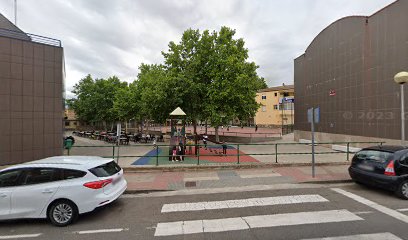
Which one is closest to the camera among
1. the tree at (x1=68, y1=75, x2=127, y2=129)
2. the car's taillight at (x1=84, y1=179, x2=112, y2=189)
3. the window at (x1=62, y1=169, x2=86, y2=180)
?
the car's taillight at (x1=84, y1=179, x2=112, y2=189)

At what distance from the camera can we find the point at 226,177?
9.29 metres

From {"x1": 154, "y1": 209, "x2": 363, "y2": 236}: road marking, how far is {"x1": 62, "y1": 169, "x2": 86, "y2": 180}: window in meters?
2.13

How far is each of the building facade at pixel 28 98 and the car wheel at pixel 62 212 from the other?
9.16 m

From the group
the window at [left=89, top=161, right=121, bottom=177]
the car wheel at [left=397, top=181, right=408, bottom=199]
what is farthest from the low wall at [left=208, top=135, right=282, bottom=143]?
the window at [left=89, top=161, right=121, bottom=177]

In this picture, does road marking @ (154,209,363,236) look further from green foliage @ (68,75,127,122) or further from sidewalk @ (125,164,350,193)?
green foliage @ (68,75,127,122)

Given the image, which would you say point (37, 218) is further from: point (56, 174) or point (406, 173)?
point (406, 173)

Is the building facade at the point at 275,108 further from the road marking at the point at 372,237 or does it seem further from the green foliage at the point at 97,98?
the road marking at the point at 372,237

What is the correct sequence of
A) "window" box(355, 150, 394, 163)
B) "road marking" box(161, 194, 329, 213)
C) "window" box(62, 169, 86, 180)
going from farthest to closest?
"window" box(355, 150, 394, 163) < "road marking" box(161, 194, 329, 213) < "window" box(62, 169, 86, 180)

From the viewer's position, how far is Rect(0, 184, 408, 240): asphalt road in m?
4.64

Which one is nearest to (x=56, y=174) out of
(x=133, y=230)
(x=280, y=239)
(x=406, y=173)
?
(x=133, y=230)

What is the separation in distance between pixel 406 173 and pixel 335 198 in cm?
203

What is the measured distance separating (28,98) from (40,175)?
9169 millimetres

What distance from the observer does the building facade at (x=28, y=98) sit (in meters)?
11.7

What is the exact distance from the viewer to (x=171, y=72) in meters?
17.4
